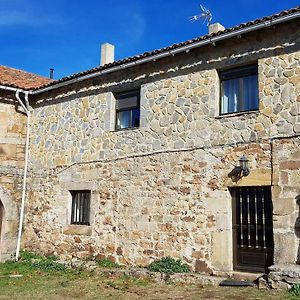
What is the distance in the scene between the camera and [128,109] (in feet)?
34.6

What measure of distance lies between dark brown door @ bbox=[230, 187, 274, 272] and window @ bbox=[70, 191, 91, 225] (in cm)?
411

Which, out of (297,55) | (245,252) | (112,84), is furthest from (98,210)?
(297,55)

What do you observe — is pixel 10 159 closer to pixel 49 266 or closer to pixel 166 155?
pixel 49 266

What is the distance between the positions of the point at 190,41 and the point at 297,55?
2271 millimetres

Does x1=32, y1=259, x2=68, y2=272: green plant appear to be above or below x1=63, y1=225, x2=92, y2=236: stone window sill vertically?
below

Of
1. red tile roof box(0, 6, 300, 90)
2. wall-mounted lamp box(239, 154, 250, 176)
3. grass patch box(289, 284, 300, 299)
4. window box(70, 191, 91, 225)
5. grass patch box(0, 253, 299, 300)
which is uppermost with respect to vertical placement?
red tile roof box(0, 6, 300, 90)

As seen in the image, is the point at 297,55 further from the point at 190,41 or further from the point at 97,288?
the point at 97,288

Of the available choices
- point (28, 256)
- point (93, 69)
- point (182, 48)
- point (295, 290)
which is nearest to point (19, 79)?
point (93, 69)

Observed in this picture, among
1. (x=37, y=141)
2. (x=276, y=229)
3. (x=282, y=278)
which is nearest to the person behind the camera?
(x=282, y=278)

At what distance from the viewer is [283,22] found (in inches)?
310

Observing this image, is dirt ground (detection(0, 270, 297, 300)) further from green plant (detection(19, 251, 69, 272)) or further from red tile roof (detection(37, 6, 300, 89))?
red tile roof (detection(37, 6, 300, 89))

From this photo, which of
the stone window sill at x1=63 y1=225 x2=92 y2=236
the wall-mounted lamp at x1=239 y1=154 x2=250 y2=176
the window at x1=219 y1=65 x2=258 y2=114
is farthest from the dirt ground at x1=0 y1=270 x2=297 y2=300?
the window at x1=219 y1=65 x2=258 y2=114

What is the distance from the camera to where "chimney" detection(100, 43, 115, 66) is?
13.6 meters

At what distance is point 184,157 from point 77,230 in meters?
3.67
